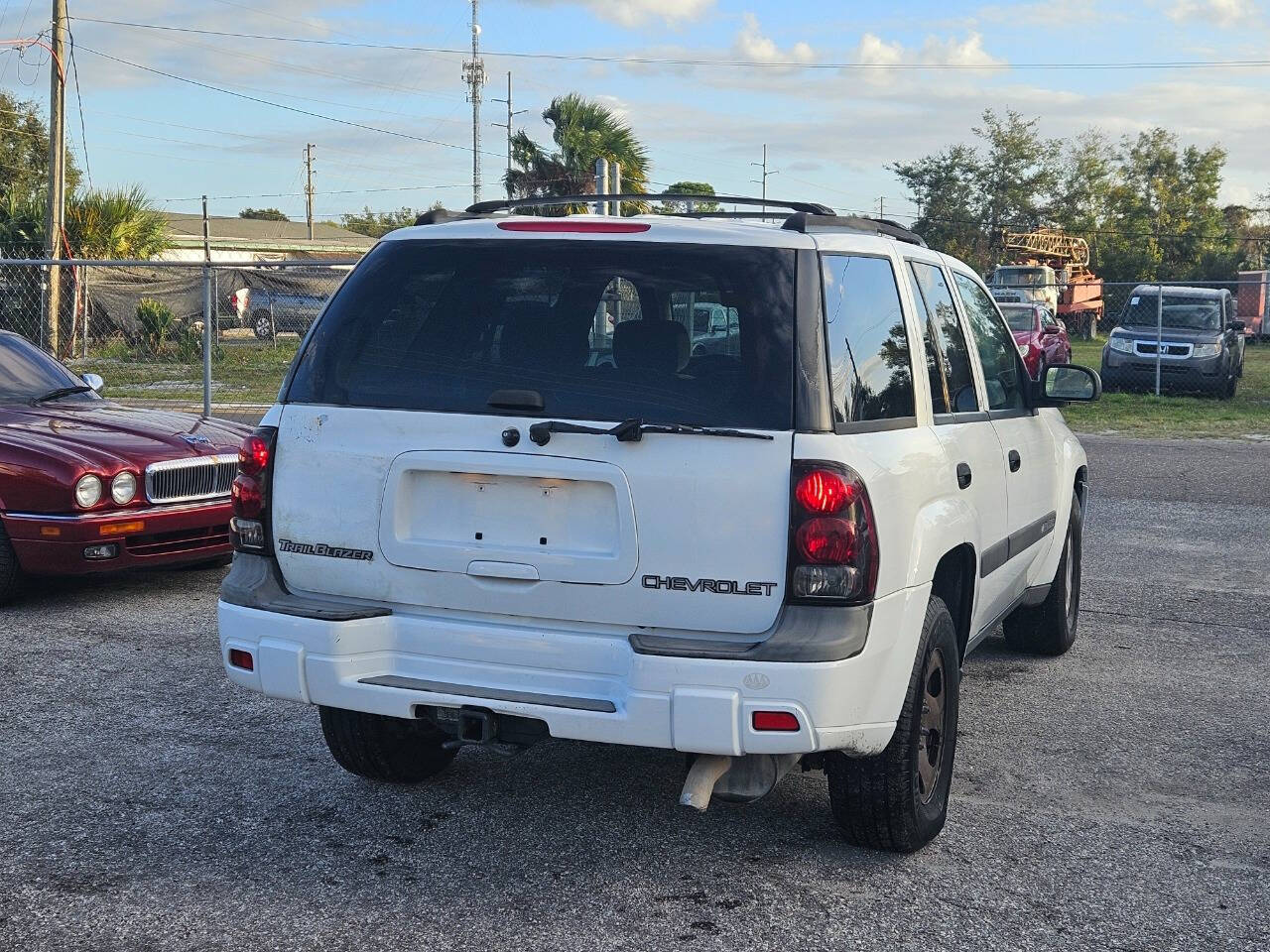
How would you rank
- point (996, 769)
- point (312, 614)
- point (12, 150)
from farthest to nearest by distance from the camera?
point (12, 150) → point (996, 769) → point (312, 614)

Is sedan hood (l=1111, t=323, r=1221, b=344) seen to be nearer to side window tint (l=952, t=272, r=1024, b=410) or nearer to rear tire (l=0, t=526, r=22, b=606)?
side window tint (l=952, t=272, r=1024, b=410)

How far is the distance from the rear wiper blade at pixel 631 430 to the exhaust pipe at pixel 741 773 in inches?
34.1

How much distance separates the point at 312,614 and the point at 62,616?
4058mm

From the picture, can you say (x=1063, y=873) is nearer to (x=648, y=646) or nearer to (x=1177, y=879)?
(x=1177, y=879)

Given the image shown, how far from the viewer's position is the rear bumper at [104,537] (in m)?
7.24

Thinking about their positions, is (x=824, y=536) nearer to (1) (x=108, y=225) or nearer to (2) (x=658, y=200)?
(2) (x=658, y=200)

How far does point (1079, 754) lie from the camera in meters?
5.18

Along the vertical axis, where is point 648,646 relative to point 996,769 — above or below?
above

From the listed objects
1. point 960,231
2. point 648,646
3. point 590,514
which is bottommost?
point 648,646

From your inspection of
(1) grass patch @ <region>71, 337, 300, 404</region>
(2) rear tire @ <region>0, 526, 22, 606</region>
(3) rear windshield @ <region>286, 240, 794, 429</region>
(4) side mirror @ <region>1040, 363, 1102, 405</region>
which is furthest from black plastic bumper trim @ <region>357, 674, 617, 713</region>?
(1) grass patch @ <region>71, 337, 300, 404</region>

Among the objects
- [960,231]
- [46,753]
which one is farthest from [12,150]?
[46,753]

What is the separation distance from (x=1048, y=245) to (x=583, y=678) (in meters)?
44.4

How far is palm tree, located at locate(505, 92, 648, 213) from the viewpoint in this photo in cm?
2789


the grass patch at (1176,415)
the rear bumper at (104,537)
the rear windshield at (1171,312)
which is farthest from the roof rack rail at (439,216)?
the rear windshield at (1171,312)
